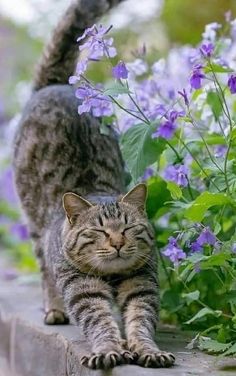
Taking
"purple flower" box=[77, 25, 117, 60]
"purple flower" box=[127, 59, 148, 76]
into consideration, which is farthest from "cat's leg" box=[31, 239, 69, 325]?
"purple flower" box=[77, 25, 117, 60]

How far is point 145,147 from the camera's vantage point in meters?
3.36

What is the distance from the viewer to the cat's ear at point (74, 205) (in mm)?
3395

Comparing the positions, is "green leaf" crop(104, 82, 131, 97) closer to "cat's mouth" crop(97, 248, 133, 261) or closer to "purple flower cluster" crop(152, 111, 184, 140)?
"purple flower cluster" crop(152, 111, 184, 140)

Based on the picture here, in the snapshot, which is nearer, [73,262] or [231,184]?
[231,184]

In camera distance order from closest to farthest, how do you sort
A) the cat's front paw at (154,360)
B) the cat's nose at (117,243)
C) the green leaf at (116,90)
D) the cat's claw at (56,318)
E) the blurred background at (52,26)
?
the cat's front paw at (154,360), the green leaf at (116,90), the cat's nose at (117,243), the cat's claw at (56,318), the blurred background at (52,26)

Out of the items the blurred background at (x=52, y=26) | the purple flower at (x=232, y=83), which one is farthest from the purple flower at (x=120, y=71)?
the blurred background at (x=52, y=26)

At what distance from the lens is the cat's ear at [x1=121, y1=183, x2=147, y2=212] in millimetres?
3395

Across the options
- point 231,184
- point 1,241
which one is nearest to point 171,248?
point 231,184

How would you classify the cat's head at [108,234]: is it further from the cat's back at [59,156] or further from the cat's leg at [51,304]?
the cat's leg at [51,304]

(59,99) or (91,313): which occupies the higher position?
(59,99)

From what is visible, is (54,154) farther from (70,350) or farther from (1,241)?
(1,241)

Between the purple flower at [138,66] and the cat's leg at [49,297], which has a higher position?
the purple flower at [138,66]

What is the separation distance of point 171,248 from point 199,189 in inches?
31.0

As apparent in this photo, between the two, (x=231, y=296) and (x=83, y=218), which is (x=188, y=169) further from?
(x=231, y=296)
